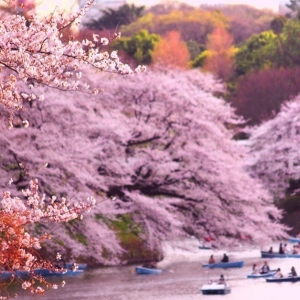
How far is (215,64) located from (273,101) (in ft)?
65.8

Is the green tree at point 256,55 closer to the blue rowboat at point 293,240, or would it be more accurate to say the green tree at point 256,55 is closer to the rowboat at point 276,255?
the blue rowboat at point 293,240

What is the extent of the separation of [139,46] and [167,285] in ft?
187

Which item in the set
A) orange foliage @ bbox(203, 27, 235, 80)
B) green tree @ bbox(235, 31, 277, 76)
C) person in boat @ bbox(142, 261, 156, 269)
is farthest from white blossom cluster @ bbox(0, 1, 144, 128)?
orange foliage @ bbox(203, 27, 235, 80)

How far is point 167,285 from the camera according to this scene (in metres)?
36.0

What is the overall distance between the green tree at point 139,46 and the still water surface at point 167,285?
1860 inches

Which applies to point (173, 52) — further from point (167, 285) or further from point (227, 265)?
point (167, 285)

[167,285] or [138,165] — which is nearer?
[167,285]

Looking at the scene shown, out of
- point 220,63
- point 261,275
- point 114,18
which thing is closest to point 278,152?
point 261,275

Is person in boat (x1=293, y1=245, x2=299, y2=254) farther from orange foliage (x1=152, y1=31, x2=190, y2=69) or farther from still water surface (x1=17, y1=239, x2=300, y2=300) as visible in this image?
orange foliage (x1=152, y1=31, x2=190, y2=69)

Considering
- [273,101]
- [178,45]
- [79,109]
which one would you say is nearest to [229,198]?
[79,109]

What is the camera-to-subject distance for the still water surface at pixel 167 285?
32750 mm

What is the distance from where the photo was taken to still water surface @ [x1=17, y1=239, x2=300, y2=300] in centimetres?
3275

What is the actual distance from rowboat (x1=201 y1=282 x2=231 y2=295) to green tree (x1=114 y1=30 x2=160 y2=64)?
54844 millimetres

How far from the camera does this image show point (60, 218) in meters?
12.9
